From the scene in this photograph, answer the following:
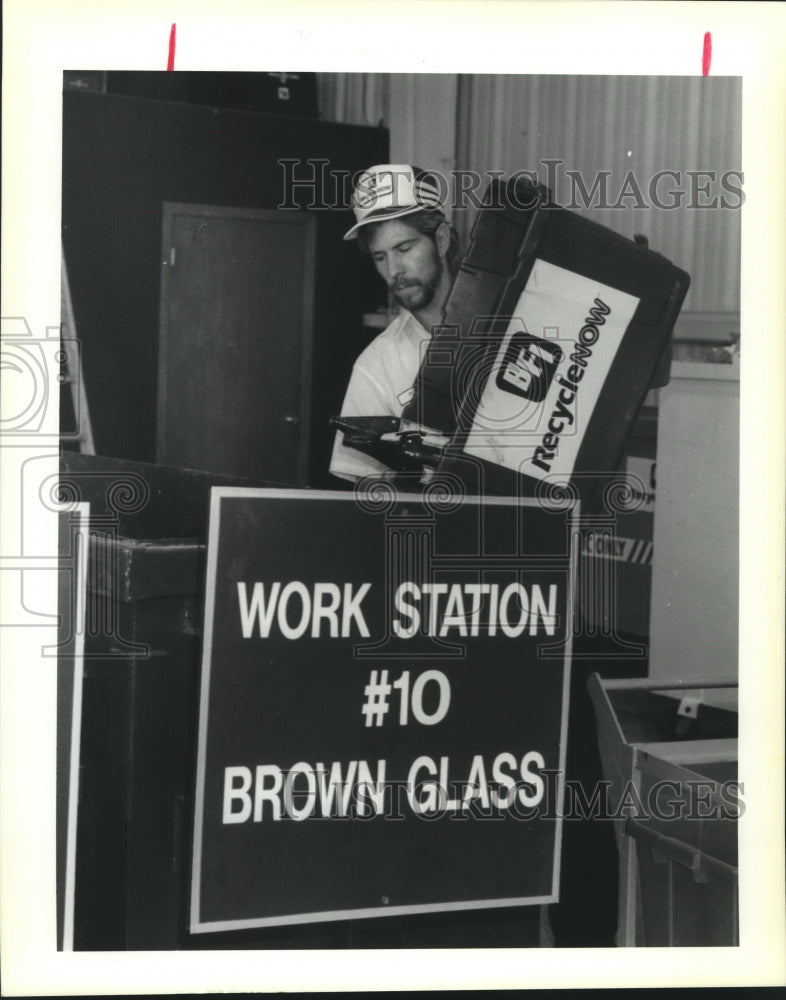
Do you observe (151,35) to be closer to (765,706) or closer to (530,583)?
(530,583)

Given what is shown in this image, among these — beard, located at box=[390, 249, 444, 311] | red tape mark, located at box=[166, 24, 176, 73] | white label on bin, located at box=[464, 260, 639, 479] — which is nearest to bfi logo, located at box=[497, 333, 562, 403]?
white label on bin, located at box=[464, 260, 639, 479]

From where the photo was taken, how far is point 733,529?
2.30 metres

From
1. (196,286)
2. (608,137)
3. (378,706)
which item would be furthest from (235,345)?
(378,706)

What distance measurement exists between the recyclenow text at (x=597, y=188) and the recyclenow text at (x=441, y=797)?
3.42ft

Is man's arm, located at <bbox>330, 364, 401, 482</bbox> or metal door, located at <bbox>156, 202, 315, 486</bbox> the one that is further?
metal door, located at <bbox>156, 202, 315, 486</bbox>

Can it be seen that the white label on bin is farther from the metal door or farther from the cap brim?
the metal door

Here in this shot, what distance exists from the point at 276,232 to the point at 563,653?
194 cm

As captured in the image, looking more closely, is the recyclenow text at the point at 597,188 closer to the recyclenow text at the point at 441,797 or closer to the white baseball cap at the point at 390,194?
the white baseball cap at the point at 390,194

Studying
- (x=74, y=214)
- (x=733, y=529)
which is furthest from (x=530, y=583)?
(x=74, y=214)

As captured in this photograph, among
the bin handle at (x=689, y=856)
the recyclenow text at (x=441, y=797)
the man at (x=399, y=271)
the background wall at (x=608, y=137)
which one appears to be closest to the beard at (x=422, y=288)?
the man at (x=399, y=271)

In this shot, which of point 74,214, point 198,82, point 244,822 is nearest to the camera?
point 244,822

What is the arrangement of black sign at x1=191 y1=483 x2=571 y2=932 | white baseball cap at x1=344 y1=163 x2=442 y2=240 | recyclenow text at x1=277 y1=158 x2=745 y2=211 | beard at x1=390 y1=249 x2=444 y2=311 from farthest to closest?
beard at x1=390 y1=249 x2=444 y2=311
white baseball cap at x1=344 y1=163 x2=442 y2=240
recyclenow text at x1=277 y1=158 x2=745 y2=211
black sign at x1=191 y1=483 x2=571 y2=932

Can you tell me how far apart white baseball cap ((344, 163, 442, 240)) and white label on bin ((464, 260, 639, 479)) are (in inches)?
14.6

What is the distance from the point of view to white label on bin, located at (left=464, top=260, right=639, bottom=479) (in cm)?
220
